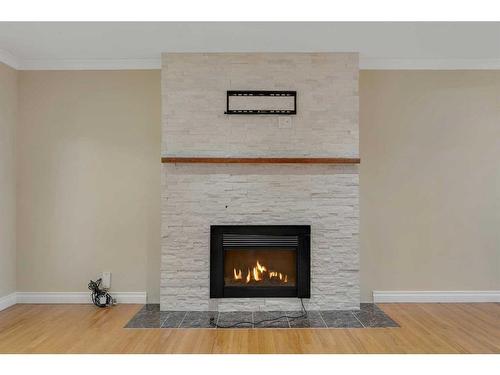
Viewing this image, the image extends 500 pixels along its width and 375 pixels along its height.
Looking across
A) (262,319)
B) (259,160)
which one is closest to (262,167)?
(259,160)

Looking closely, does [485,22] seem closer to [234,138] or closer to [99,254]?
[234,138]

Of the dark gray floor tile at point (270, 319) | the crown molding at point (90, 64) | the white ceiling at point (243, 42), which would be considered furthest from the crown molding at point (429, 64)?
the dark gray floor tile at point (270, 319)

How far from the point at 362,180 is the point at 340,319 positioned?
1.42 m

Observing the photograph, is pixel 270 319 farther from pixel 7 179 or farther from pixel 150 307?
pixel 7 179

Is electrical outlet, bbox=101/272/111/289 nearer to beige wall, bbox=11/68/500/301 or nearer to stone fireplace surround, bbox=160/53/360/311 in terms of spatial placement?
beige wall, bbox=11/68/500/301

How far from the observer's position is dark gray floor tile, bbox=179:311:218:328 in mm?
3506

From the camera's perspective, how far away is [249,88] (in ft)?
13.0

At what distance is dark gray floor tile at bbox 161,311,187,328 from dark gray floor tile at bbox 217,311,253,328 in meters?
0.35

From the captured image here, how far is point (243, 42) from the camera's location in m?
3.71

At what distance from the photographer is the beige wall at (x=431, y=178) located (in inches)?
167

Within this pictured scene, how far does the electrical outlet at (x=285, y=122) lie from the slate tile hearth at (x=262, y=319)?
1.76 meters

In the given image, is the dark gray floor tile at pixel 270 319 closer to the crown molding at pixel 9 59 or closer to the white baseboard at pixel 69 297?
the white baseboard at pixel 69 297

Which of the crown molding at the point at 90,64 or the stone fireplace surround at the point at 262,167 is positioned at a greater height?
the crown molding at the point at 90,64

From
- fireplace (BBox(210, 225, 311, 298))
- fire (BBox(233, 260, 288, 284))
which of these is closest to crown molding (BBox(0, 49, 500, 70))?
fireplace (BBox(210, 225, 311, 298))
